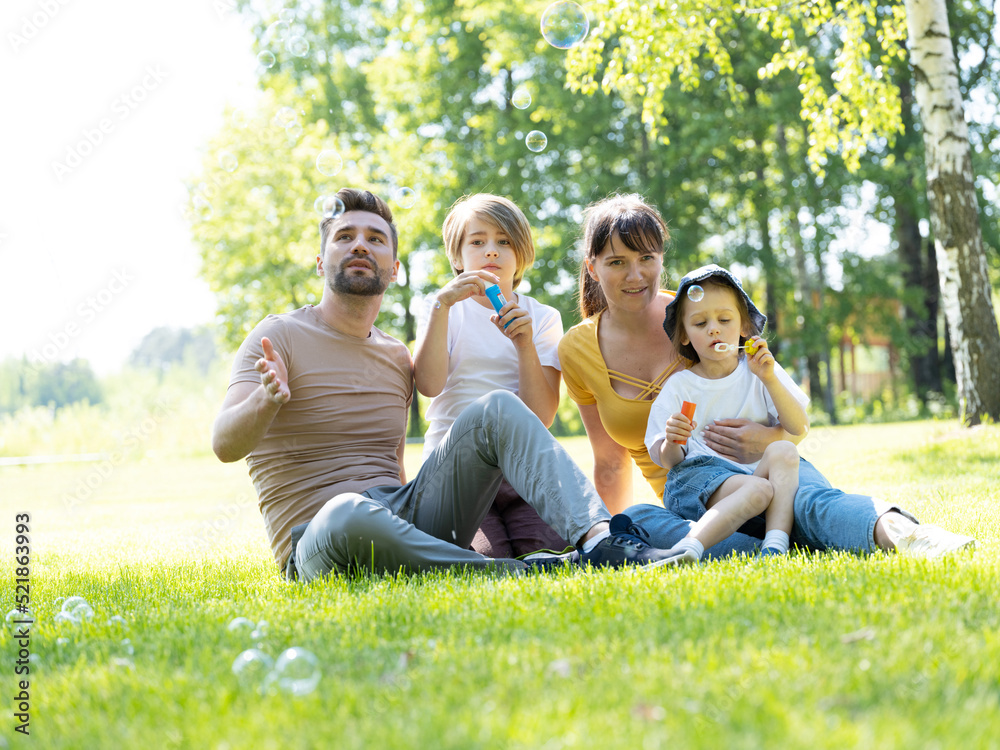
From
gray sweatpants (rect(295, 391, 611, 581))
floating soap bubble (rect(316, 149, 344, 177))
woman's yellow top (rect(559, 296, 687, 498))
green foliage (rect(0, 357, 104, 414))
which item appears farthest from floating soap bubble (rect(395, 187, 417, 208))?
green foliage (rect(0, 357, 104, 414))

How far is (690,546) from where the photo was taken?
2.82 m

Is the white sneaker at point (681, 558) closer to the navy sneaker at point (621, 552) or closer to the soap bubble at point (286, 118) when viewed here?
the navy sneaker at point (621, 552)

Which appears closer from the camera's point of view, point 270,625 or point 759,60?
point 270,625

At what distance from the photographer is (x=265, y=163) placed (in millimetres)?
20203

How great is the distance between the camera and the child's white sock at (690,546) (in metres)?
2.80

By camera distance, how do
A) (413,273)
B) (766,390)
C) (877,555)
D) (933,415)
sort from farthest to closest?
1. (413,273)
2. (933,415)
3. (766,390)
4. (877,555)

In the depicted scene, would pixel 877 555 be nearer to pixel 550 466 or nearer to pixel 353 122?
pixel 550 466

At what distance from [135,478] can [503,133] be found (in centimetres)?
1149

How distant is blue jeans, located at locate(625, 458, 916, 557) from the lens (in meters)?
2.93

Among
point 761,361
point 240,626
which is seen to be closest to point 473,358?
point 761,361

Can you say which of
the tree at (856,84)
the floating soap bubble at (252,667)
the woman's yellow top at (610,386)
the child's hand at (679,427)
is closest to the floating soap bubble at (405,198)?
the woman's yellow top at (610,386)

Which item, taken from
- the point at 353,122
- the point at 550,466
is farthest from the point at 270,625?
the point at 353,122

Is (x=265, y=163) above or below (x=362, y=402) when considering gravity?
above

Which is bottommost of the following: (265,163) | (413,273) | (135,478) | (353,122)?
(135,478)
